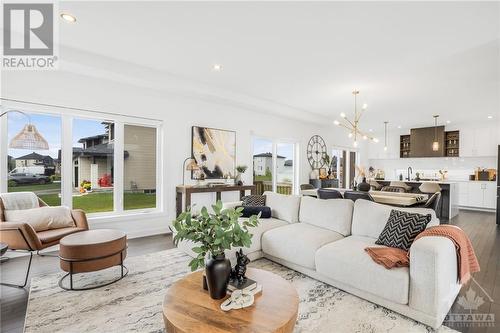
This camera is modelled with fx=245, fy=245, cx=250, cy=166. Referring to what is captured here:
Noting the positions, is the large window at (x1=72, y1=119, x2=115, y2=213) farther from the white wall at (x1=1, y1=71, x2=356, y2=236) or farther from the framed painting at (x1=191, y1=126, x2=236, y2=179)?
the framed painting at (x1=191, y1=126, x2=236, y2=179)

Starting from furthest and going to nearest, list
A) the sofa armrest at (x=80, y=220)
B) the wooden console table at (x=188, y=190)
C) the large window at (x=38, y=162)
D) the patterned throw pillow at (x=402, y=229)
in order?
the wooden console table at (x=188, y=190), the large window at (x=38, y=162), the sofa armrest at (x=80, y=220), the patterned throw pillow at (x=402, y=229)

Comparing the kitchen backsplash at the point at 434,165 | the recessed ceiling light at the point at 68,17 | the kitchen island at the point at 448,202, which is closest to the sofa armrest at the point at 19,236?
the recessed ceiling light at the point at 68,17

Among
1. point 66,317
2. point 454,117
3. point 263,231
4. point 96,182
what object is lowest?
point 66,317

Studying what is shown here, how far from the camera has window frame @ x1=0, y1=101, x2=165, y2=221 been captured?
3.39 m

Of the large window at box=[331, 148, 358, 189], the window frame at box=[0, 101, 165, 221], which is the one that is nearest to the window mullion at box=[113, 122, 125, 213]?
the window frame at box=[0, 101, 165, 221]

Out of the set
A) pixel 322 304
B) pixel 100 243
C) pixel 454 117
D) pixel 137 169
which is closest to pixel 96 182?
pixel 137 169

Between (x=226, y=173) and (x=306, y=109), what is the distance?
2.78m

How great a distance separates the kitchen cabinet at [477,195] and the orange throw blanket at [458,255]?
6.87m

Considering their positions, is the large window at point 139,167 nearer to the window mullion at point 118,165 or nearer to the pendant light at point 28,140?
the window mullion at point 118,165

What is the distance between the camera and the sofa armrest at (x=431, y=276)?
1.88 metres

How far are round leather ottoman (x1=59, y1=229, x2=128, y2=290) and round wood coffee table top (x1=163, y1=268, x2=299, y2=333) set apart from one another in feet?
4.01

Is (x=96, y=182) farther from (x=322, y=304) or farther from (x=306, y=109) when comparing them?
(x=306, y=109)

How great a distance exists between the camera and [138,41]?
306 centimetres

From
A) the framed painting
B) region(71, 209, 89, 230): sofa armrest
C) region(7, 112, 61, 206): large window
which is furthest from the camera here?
the framed painting
